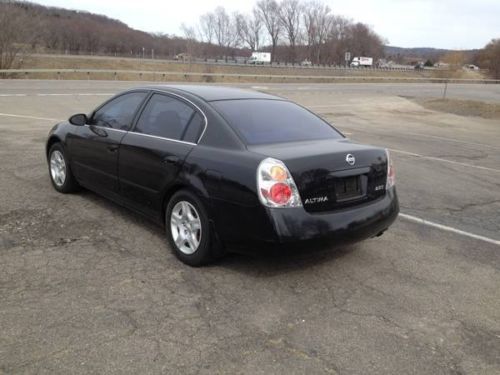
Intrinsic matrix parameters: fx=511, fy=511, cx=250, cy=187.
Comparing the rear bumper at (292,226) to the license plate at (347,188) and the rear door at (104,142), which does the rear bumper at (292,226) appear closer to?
the license plate at (347,188)

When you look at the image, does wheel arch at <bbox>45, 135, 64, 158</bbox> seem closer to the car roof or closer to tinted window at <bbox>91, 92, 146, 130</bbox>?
tinted window at <bbox>91, 92, 146, 130</bbox>

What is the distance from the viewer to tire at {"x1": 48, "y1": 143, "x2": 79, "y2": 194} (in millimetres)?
6281

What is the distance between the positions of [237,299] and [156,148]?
1689mm

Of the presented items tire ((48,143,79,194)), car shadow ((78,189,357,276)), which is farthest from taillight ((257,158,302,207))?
tire ((48,143,79,194))

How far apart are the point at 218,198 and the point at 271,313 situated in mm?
1007

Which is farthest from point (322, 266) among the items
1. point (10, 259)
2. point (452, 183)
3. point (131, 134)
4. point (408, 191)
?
point (452, 183)

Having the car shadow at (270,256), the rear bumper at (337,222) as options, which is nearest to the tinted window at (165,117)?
the car shadow at (270,256)

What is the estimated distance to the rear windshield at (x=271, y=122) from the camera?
4484 millimetres

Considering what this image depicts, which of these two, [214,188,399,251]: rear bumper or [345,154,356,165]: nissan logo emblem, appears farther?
[345,154,356,165]: nissan logo emblem

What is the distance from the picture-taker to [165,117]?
4.94 metres

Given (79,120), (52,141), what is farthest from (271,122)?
(52,141)

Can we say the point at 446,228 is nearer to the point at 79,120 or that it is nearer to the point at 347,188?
the point at 347,188

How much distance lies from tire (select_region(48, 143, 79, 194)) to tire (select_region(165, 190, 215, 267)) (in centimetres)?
220

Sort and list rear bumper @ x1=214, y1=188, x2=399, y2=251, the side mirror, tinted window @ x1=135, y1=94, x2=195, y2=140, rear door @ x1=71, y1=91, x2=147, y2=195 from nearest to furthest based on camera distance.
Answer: rear bumper @ x1=214, y1=188, x2=399, y2=251
tinted window @ x1=135, y1=94, x2=195, y2=140
rear door @ x1=71, y1=91, x2=147, y2=195
the side mirror
